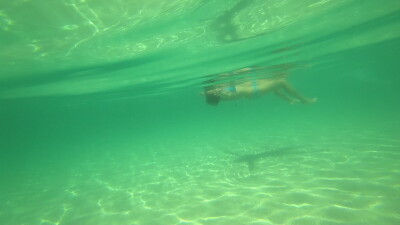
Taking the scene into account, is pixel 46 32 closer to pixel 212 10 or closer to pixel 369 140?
pixel 212 10

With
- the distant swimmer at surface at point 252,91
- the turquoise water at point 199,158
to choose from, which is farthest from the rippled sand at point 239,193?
the distant swimmer at surface at point 252,91

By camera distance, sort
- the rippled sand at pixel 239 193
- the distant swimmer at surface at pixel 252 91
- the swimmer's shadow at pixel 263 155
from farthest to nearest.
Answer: the swimmer's shadow at pixel 263 155 → the distant swimmer at surface at pixel 252 91 → the rippled sand at pixel 239 193

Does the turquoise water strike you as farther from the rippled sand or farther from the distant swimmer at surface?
the distant swimmer at surface

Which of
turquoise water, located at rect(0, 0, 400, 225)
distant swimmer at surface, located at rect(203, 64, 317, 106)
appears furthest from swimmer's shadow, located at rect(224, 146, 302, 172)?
distant swimmer at surface, located at rect(203, 64, 317, 106)

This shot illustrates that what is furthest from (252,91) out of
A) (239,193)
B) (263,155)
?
(239,193)

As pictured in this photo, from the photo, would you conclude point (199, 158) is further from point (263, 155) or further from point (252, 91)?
point (252, 91)

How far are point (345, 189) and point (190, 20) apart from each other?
27.5ft

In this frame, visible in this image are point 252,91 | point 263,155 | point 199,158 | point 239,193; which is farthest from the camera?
point 199,158

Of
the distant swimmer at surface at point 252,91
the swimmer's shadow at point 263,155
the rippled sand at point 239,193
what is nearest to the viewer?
the rippled sand at point 239,193

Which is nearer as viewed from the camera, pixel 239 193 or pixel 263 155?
pixel 239 193

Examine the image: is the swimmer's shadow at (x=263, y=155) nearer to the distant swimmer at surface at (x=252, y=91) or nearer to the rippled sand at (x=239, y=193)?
the rippled sand at (x=239, y=193)

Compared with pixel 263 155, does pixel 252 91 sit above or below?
above

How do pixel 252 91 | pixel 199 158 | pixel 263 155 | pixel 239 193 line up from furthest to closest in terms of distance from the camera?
pixel 199 158 < pixel 263 155 < pixel 252 91 < pixel 239 193

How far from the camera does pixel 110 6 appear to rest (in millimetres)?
7637
